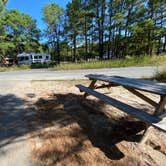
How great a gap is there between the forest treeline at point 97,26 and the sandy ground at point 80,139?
22.7 meters

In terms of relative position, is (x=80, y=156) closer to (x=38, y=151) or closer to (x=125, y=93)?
(x=38, y=151)

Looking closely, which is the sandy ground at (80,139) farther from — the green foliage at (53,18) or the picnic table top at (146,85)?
the green foliage at (53,18)

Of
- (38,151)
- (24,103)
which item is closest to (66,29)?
(24,103)

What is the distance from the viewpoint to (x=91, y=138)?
9.26ft

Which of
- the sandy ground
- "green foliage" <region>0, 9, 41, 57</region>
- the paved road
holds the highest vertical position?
"green foliage" <region>0, 9, 41, 57</region>

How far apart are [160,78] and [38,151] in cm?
601

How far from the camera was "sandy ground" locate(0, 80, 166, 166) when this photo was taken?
2.33m

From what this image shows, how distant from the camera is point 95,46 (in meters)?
34.1

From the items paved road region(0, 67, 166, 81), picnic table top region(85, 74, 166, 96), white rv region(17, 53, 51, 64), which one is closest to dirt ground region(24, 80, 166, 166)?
picnic table top region(85, 74, 166, 96)

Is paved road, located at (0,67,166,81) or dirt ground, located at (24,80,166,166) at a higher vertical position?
paved road, located at (0,67,166,81)

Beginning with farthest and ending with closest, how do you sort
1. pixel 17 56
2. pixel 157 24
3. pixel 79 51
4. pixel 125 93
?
pixel 79 51, pixel 17 56, pixel 157 24, pixel 125 93

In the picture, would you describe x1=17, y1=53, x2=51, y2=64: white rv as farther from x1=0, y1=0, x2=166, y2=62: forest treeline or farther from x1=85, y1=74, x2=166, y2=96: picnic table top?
x1=85, y1=74, x2=166, y2=96: picnic table top

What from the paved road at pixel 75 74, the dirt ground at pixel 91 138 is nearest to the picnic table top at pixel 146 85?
the dirt ground at pixel 91 138

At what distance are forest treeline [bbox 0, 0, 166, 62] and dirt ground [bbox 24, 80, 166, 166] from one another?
891 inches
